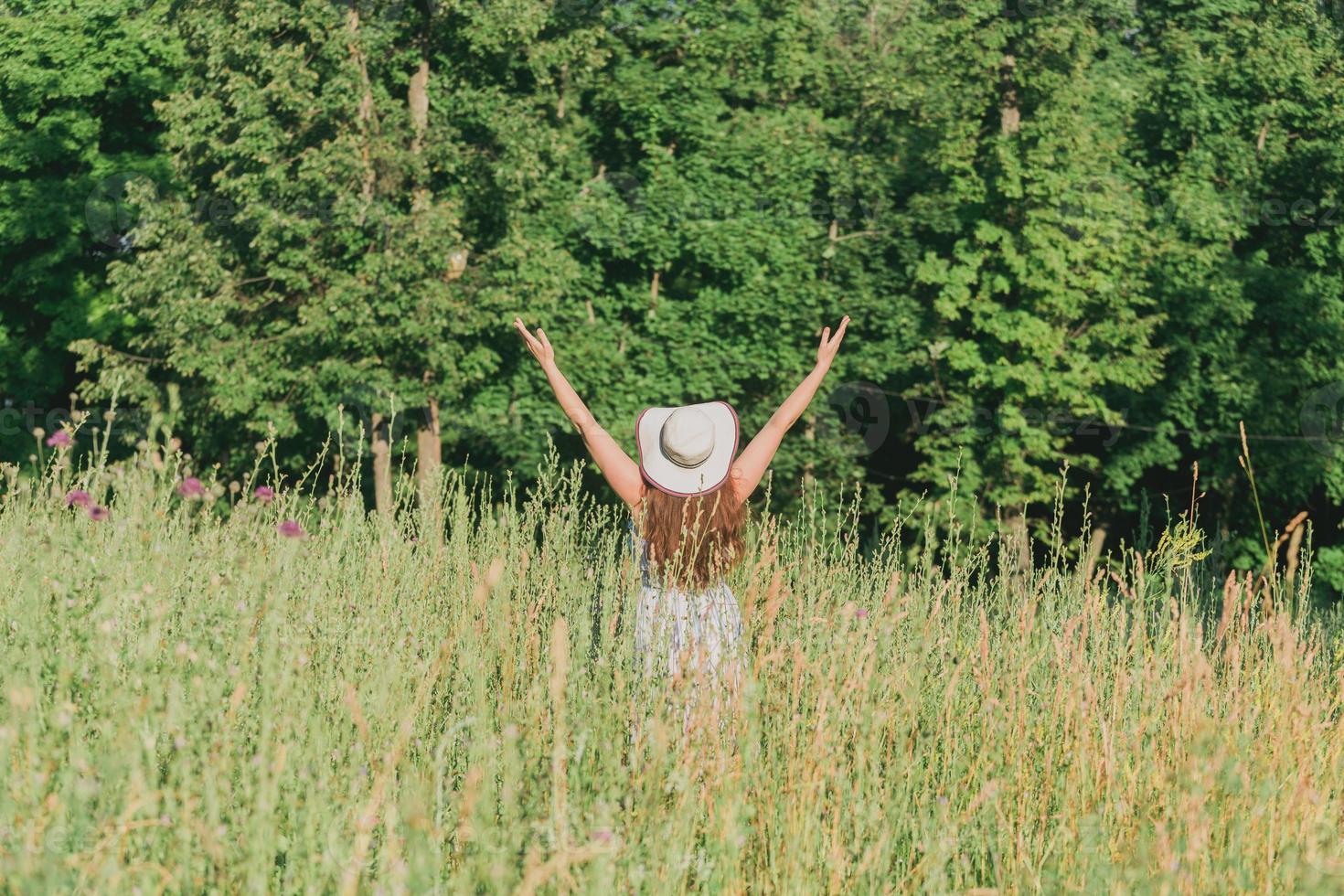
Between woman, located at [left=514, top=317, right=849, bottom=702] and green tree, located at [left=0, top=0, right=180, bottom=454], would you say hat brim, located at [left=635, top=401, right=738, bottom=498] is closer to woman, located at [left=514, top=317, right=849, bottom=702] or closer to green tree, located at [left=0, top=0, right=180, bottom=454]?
woman, located at [left=514, top=317, right=849, bottom=702]

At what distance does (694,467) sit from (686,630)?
73 centimetres

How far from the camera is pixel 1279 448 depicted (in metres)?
19.6

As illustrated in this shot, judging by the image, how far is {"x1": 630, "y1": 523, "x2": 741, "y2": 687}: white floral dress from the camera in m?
3.54

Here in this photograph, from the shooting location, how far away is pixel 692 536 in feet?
13.8

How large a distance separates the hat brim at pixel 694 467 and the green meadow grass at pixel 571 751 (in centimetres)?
36

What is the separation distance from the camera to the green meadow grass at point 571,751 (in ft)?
8.20

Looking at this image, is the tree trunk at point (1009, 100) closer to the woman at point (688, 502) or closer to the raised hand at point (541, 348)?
the raised hand at point (541, 348)
